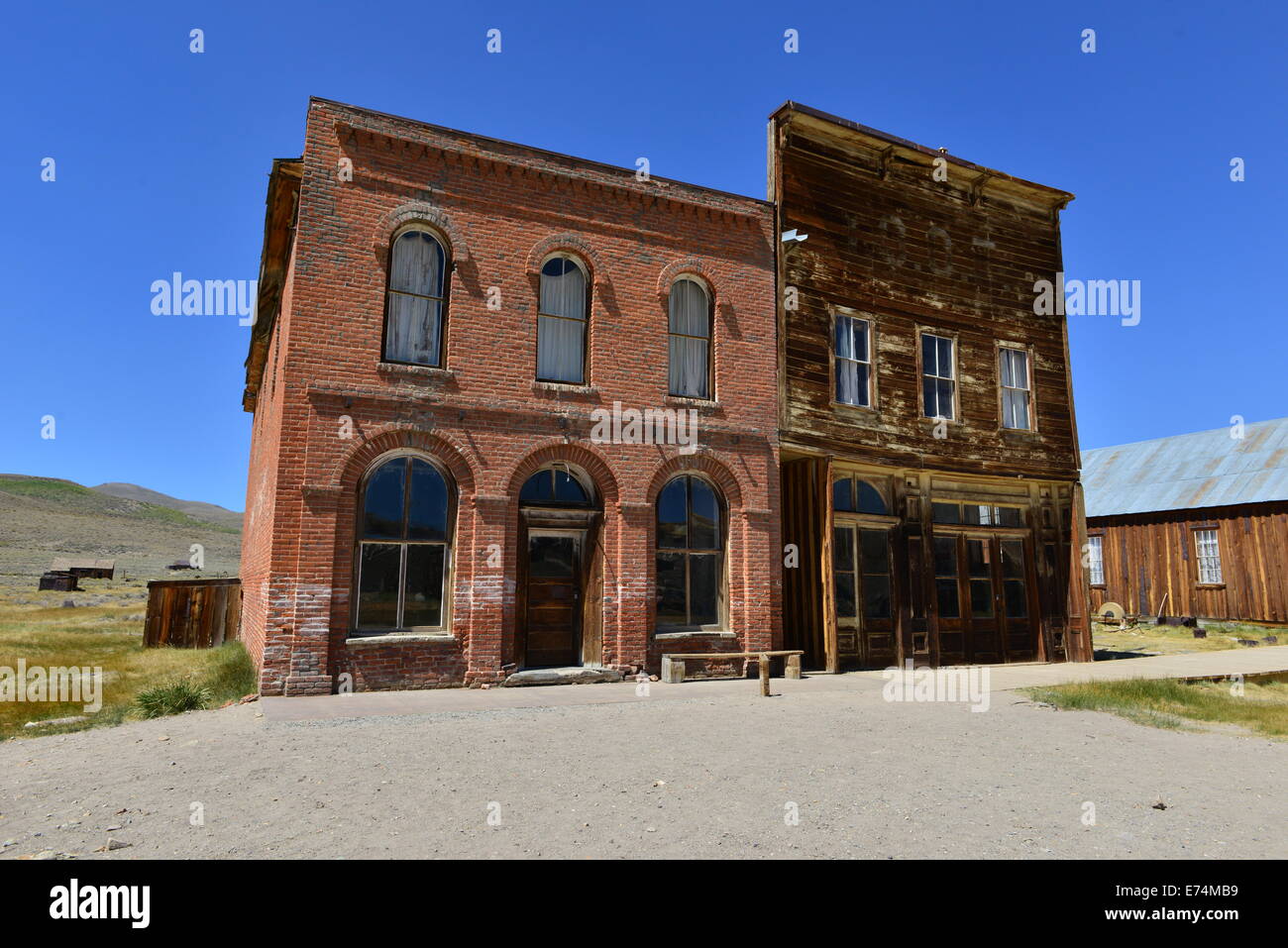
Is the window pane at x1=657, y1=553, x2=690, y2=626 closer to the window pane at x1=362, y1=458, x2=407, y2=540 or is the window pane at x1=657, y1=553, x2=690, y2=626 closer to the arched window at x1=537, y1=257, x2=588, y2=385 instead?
the arched window at x1=537, y1=257, x2=588, y2=385

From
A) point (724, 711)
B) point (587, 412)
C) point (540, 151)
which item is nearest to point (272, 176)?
point (540, 151)

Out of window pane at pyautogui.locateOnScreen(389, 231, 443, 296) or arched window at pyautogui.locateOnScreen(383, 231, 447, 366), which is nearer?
arched window at pyautogui.locateOnScreen(383, 231, 447, 366)

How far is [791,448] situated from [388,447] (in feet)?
22.4

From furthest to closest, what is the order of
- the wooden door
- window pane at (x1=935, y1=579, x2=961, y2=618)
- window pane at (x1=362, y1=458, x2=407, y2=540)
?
window pane at (x1=935, y1=579, x2=961, y2=618)
the wooden door
window pane at (x1=362, y1=458, x2=407, y2=540)

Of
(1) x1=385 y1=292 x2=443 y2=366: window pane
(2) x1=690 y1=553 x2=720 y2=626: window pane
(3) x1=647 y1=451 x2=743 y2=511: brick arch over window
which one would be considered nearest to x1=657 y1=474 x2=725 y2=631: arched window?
(2) x1=690 y1=553 x2=720 y2=626: window pane

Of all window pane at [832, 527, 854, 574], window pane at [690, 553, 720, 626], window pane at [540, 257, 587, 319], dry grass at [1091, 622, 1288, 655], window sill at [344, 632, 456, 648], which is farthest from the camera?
dry grass at [1091, 622, 1288, 655]

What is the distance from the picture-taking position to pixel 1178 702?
10961 millimetres

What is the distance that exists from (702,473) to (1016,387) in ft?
25.8

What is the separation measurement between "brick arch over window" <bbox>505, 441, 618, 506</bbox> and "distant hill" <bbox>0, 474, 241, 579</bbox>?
47026 millimetres

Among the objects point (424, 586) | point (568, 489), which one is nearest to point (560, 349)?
point (568, 489)

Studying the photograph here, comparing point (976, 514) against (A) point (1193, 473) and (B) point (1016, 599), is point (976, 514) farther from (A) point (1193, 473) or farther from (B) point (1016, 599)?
(A) point (1193, 473)

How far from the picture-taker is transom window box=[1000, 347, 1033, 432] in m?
16.4
